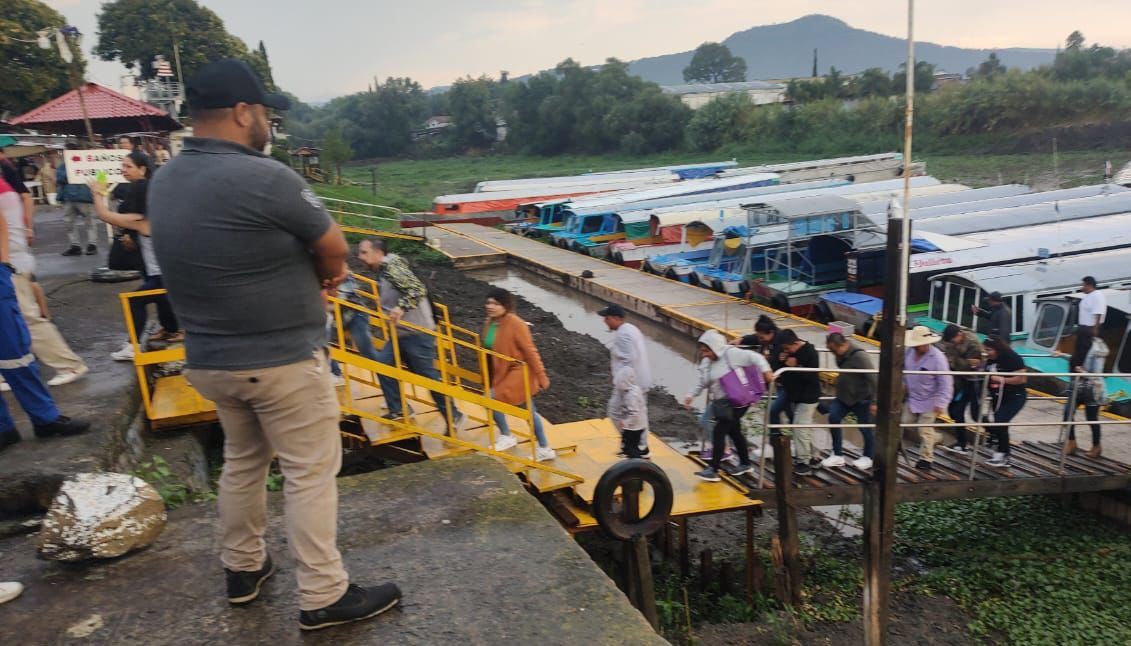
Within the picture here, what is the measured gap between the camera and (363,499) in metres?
4.41

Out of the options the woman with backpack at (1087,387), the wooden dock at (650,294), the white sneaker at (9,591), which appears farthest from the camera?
the wooden dock at (650,294)

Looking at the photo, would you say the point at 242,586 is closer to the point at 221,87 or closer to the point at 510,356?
the point at 221,87

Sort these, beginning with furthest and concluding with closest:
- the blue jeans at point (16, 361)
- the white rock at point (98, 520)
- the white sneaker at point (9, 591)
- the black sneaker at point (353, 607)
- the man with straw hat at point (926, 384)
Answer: the man with straw hat at point (926, 384) → the blue jeans at point (16, 361) → the white rock at point (98, 520) → the white sneaker at point (9, 591) → the black sneaker at point (353, 607)

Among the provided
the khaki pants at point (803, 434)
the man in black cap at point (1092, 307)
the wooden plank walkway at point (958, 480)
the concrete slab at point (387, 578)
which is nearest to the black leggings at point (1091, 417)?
the wooden plank walkway at point (958, 480)

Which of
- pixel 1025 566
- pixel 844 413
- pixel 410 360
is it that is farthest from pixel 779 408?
pixel 410 360

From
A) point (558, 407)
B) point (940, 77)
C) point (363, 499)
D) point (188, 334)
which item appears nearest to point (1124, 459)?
point (558, 407)

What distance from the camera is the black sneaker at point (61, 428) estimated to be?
471 centimetres

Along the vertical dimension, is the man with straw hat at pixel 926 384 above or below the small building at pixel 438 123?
below

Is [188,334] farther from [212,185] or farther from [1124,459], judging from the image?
[1124,459]

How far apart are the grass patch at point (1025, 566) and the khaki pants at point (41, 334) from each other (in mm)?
7894

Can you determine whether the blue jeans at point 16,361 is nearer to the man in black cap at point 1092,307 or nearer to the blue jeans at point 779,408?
the blue jeans at point 779,408

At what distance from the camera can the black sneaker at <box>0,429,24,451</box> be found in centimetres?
454

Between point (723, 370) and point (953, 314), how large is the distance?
9.14m

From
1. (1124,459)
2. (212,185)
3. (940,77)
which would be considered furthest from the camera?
(940,77)
